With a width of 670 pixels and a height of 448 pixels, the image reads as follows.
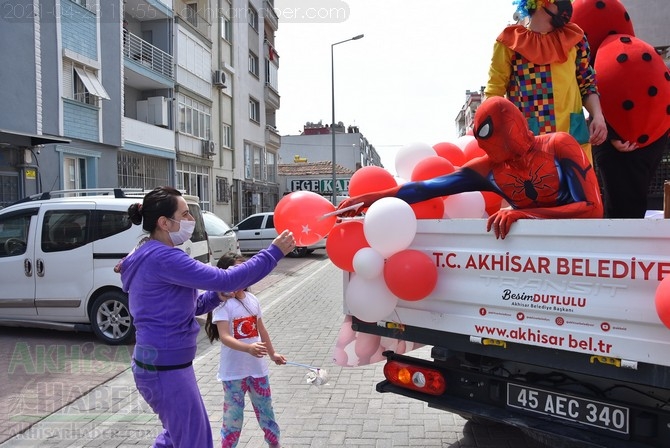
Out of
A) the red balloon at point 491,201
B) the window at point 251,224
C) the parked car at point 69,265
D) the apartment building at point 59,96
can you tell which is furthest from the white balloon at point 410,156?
the window at point 251,224

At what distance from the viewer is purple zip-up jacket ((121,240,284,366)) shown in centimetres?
273

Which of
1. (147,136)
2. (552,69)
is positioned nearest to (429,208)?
(552,69)

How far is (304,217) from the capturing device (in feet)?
11.1

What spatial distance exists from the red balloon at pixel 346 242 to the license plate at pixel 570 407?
1156 mm

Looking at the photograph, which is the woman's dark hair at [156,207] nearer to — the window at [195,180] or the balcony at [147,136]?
the balcony at [147,136]

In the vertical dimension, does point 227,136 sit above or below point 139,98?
below

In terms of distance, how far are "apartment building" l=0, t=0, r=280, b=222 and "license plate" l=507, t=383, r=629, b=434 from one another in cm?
1230

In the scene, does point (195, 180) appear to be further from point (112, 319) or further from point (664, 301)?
point (664, 301)

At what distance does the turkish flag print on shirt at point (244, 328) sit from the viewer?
141 inches

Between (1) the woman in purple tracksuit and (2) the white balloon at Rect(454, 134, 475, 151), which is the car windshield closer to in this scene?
(2) the white balloon at Rect(454, 134, 475, 151)

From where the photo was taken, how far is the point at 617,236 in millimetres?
2398

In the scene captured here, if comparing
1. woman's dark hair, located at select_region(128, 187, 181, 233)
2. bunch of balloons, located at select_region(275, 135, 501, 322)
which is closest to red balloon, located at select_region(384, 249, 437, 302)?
bunch of balloons, located at select_region(275, 135, 501, 322)

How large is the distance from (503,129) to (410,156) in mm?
1172

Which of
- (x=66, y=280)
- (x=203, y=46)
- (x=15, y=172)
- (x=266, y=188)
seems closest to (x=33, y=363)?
(x=66, y=280)
